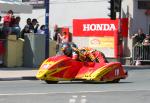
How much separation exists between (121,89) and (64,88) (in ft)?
5.86

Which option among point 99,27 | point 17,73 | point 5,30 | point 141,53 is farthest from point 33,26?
point 141,53

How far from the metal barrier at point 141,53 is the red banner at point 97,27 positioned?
4.02ft

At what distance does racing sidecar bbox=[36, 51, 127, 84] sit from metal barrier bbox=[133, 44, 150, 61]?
41.5 ft

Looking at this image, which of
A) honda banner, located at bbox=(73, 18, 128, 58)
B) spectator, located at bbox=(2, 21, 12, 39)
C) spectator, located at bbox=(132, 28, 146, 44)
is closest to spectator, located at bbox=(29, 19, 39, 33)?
spectator, located at bbox=(2, 21, 12, 39)

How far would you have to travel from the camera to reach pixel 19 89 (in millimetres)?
18156

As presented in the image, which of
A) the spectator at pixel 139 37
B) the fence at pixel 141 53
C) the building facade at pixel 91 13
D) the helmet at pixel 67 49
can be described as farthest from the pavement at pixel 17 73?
the building facade at pixel 91 13

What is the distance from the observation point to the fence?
109 feet

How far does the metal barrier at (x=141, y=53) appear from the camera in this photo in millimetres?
33219

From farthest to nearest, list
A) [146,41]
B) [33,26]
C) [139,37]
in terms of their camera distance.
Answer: [139,37]
[146,41]
[33,26]

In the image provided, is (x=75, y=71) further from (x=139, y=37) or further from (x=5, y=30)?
(x=139, y=37)

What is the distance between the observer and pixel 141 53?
33.3 metres

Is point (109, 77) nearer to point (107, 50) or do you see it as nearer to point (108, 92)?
point (108, 92)

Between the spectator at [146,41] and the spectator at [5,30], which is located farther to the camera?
the spectator at [146,41]

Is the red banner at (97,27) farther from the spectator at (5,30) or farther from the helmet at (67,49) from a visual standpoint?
the helmet at (67,49)
